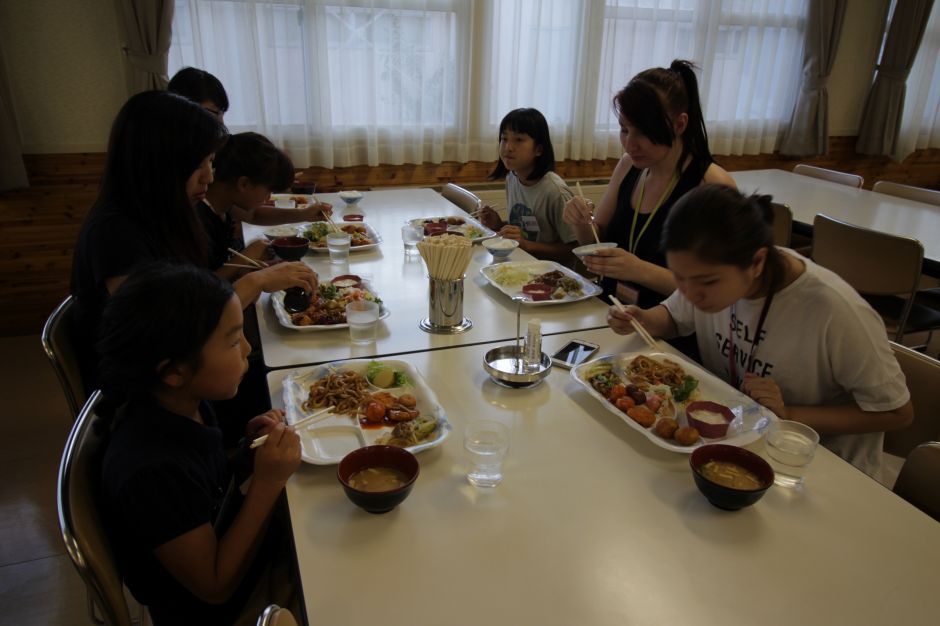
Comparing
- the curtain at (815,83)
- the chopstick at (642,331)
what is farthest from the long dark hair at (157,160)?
the curtain at (815,83)

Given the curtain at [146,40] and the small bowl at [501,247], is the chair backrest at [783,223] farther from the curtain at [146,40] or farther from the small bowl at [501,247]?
the curtain at [146,40]

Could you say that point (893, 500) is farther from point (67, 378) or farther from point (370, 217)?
point (370, 217)

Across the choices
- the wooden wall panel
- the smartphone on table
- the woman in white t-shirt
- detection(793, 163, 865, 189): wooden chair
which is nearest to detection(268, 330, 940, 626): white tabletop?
the woman in white t-shirt

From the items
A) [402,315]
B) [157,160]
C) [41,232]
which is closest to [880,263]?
[402,315]

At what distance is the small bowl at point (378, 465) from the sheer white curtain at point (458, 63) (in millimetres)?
3353

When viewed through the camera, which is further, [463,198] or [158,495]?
[463,198]

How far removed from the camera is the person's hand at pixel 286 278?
1829 millimetres

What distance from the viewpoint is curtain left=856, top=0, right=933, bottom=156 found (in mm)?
5199

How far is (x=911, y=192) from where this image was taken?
3775 mm

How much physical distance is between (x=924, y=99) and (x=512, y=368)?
20.0 ft

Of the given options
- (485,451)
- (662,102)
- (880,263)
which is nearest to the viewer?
(485,451)

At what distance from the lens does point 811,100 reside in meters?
5.11

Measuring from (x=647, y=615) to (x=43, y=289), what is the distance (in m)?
4.15

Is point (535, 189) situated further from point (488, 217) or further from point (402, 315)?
point (402, 315)
